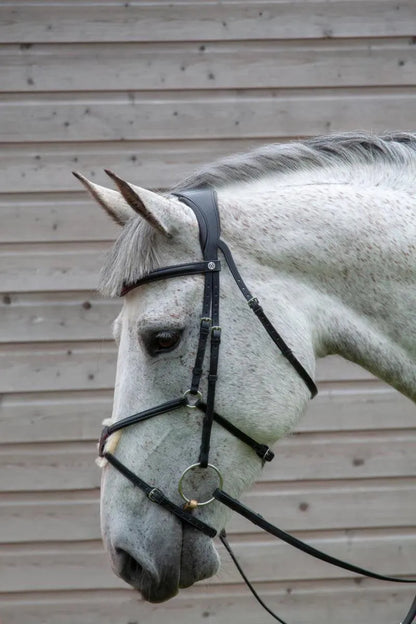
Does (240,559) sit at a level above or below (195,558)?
below

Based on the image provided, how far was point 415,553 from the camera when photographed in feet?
12.5

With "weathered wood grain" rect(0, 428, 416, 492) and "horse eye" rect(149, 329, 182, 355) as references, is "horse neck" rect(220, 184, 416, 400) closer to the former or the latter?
"horse eye" rect(149, 329, 182, 355)

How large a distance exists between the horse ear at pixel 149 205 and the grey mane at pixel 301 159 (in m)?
0.24

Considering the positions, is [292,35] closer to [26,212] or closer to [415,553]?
[26,212]

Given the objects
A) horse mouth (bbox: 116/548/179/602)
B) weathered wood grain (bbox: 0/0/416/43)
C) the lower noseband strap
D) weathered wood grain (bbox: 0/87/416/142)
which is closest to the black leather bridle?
the lower noseband strap

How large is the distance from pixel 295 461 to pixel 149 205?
7.96ft

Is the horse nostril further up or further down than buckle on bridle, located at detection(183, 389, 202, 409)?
further down

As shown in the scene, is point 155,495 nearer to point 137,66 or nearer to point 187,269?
point 187,269

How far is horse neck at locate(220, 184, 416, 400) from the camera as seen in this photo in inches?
70.4

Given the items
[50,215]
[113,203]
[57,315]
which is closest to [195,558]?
[113,203]

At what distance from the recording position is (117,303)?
373 centimetres

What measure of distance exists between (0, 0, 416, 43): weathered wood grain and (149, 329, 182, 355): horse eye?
8.23 feet

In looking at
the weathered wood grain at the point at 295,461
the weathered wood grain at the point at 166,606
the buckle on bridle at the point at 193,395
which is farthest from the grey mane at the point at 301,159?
the weathered wood grain at the point at 166,606

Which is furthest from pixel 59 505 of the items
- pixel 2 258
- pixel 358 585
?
pixel 358 585
